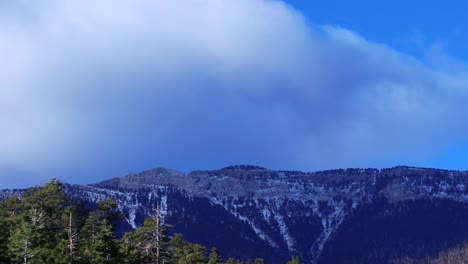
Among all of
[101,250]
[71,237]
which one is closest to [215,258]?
[101,250]

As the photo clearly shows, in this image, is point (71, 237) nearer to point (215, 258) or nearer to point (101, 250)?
point (101, 250)

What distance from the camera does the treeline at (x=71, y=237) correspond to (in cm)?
7775

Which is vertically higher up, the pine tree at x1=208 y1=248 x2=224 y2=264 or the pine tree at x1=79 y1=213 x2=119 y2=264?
the pine tree at x1=208 y1=248 x2=224 y2=264

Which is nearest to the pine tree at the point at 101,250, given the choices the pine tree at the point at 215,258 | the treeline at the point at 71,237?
the treeline at the point at 71,237

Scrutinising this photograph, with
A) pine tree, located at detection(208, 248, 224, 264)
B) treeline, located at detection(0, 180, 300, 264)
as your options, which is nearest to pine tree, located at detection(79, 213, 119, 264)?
treeline, located at detection(0, 180, 300, 264)

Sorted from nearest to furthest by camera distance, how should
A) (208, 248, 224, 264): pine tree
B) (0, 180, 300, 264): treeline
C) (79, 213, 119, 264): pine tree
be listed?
(0, 180, 300, 264): treeline, (79, 213, 119, 264): pine tree, (208, 248, 224, 264): pine tree

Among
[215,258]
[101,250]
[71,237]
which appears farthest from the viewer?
[215,258]

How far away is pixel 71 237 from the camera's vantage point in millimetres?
77562

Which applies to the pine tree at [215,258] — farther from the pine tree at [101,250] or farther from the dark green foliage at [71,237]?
the pine tree at [101,250]

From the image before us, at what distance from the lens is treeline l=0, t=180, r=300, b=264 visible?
7775 cm

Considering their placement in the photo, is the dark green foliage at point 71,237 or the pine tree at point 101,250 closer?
the dark green foliage at point 71,237

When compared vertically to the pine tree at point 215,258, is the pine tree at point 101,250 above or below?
below


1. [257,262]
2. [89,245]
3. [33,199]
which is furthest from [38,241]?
[257,262]

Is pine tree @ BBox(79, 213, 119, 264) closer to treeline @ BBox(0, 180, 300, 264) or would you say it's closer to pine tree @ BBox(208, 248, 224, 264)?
treeline @ BBox(0, 180, 300, 264)
